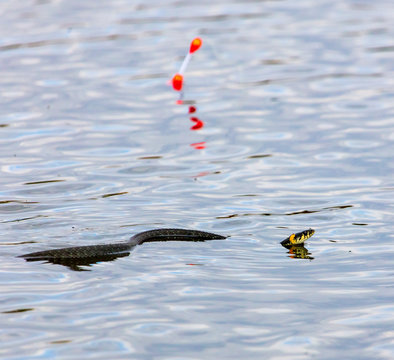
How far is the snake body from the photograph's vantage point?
13555mm

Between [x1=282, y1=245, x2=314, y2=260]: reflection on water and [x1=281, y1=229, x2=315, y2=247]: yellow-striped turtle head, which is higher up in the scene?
[x1=281, y1=229, x2=315, y2=247]: yellow-striped turtle head

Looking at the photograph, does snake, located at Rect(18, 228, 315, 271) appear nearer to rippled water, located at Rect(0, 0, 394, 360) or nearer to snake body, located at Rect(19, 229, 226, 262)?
snake body, located at Rect(19, 229, 226, 262)

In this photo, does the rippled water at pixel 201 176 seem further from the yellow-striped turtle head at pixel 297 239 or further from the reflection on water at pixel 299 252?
the yellow-striped turtle head at pixel 297 239

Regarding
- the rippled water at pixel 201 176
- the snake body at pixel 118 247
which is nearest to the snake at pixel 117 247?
the snake body at pixel 118 247

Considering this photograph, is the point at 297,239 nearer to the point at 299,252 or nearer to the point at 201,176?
the point at 299,252

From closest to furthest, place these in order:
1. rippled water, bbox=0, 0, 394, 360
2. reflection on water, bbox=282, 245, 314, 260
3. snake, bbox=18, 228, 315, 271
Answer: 1. rippled water, bbox=0, 0, 394, 360
2. snake, bbox=18, 228, 315, 271
3. reflection on water, bbox=282, 245, 314, 260

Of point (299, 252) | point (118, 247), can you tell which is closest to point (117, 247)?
point (118, 247)

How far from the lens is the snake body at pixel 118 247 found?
44.5 feet

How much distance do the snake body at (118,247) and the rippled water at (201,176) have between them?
0.23 meters

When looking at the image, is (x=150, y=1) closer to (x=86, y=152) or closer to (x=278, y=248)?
(x=86, y=152)

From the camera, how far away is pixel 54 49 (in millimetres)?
27562

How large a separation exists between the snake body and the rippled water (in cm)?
23

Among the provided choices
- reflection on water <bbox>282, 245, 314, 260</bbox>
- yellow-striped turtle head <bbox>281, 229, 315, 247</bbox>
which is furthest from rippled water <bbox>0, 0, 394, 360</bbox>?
yellow-striped turtle head <bbox>281, 229, 315, 247</bbox>

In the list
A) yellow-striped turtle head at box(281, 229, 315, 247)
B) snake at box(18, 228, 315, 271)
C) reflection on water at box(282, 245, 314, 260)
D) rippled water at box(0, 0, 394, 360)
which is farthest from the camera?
yellow-striped turtle head at box(281, 229, 315, 247)
